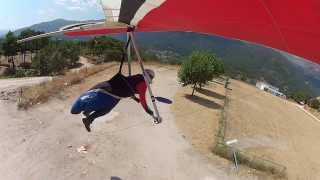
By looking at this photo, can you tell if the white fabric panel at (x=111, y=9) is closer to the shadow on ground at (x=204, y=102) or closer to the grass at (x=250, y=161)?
the grass at (x=250, y=161)

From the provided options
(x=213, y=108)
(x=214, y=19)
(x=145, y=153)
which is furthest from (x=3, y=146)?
(x=213, y=108)

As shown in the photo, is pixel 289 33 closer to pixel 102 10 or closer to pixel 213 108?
pixel 102 10

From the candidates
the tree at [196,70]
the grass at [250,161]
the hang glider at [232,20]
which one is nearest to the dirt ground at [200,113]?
the grass at [250,161]

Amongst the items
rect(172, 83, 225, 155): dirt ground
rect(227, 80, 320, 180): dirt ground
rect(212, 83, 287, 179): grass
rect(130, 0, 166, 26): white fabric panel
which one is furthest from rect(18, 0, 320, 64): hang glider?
rect(227, 80, 320, 180): dirt ground

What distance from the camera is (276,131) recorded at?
44469 millimetres

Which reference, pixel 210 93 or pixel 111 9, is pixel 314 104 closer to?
pixel 210 93

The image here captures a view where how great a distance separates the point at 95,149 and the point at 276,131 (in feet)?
75.9

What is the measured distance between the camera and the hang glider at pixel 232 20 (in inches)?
308

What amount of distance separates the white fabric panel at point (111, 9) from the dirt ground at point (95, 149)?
14.0 m

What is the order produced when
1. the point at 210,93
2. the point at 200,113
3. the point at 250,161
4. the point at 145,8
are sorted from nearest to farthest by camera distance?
the point at 145,8 < the point at 250,161 < the point at 200,113 < the point at 210,93

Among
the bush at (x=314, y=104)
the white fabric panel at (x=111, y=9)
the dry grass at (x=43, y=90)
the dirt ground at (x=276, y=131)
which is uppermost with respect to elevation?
the white fabric panel at (x=111, y=9)

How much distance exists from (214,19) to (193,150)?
21196mm

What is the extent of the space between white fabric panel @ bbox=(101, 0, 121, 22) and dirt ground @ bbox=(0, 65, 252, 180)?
1398 cm

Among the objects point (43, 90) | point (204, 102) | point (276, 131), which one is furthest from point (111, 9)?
point (204, 102)
